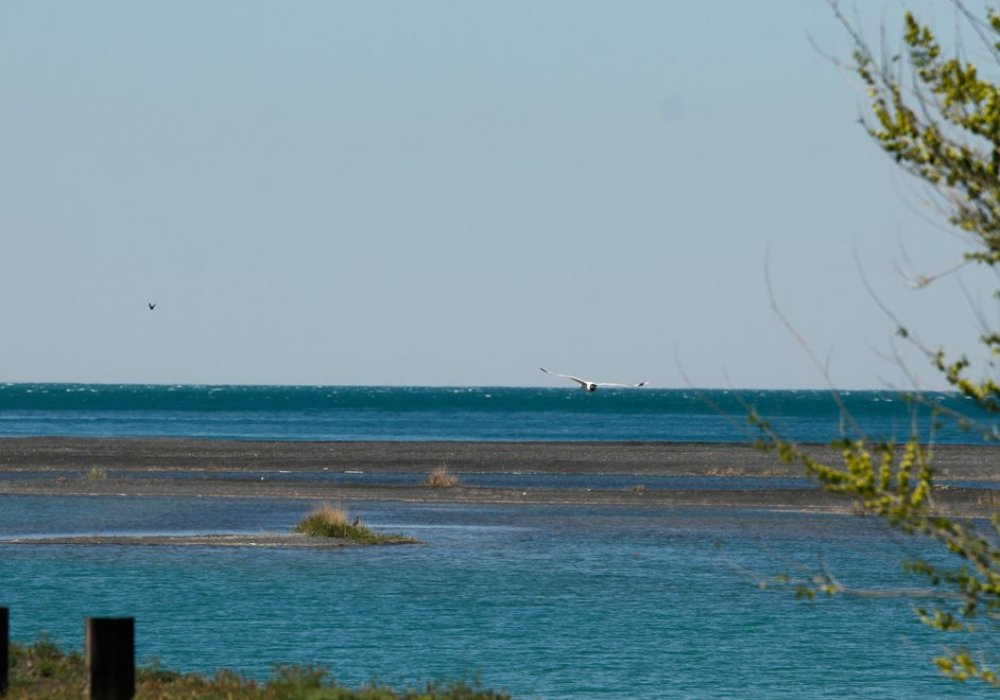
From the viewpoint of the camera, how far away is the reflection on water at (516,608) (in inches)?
1059

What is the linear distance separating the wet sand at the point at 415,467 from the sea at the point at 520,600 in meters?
5.11

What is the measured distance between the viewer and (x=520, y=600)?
35156mm

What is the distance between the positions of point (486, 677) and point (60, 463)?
211 ft

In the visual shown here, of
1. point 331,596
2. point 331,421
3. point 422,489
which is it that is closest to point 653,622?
point 331,596

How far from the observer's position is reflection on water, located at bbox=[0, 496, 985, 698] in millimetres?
26906

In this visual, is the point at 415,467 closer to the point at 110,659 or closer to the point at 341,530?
the point at 341,530

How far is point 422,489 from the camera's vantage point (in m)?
70.1

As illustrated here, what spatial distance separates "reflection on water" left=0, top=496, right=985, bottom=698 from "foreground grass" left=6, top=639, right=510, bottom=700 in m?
4.27

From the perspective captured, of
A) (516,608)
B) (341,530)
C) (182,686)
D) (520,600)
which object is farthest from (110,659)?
(341,530)

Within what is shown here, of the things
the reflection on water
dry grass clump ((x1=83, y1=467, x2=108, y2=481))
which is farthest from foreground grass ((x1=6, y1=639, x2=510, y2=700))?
dry grass clump ((x1=83, y1=467, x2=108, y2=481))

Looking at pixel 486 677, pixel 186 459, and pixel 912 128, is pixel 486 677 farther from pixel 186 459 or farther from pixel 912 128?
pixel 186 459

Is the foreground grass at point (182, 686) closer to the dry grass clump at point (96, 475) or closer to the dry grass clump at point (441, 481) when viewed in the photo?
the dry grass clump at point (441, 481)

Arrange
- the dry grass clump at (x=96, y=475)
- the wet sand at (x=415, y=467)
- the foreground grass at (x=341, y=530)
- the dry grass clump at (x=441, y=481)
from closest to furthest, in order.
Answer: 1. the foreground grass at (x=341, y=530)
2. the wet sand at (x=415, y=467)
3. the dry grass clump at (x=441, y=481)
4. the dry grass clump at (x=96, y=475)

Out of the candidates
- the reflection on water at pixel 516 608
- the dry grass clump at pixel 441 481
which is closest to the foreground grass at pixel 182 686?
the reflection on water at pixel 516 608
